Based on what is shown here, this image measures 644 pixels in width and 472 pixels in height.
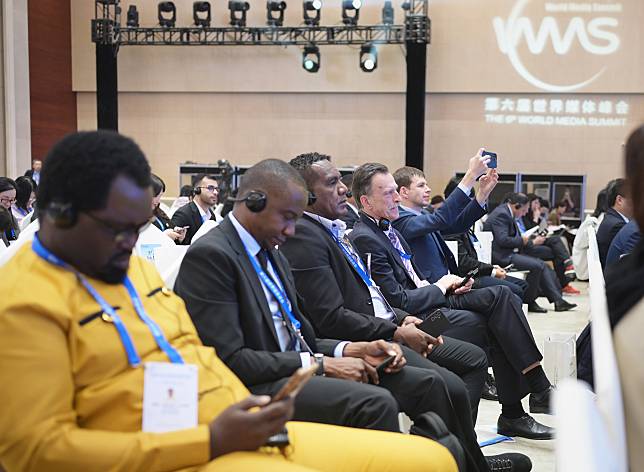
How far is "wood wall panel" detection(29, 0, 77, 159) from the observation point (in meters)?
16.0

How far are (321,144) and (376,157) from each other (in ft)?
3.88

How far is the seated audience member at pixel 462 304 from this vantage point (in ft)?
13.8

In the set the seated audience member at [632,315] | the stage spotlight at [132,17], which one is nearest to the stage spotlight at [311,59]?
the stage spotlight at [132,17]

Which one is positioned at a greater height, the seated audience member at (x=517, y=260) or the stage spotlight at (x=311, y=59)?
the stage spotlight at (x=311, y=59)

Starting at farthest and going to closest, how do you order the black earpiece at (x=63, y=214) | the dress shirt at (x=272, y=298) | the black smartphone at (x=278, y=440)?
the dress shirt at (x=272, y=298) → the black smartphone at (x=278, y=440) → the black earpiece at (x=63, y=214)

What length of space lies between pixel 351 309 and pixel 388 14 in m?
12.4

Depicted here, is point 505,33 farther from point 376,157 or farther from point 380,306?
point 380,306

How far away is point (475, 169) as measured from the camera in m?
5.00

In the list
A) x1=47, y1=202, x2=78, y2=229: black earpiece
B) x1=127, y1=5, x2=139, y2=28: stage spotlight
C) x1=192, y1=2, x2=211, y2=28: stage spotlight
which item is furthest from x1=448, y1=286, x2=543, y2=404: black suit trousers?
x1=127, y1=5, x2=139, y2=28: stage spotlight

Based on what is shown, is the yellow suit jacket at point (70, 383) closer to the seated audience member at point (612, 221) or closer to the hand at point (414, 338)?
the hand at point (414, 338)

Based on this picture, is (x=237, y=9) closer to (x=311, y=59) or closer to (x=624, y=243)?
(x=311, y=59)

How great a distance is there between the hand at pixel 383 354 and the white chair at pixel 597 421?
134cm

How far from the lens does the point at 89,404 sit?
5.57 feet

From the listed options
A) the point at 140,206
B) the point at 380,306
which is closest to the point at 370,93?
the point at 380,306
